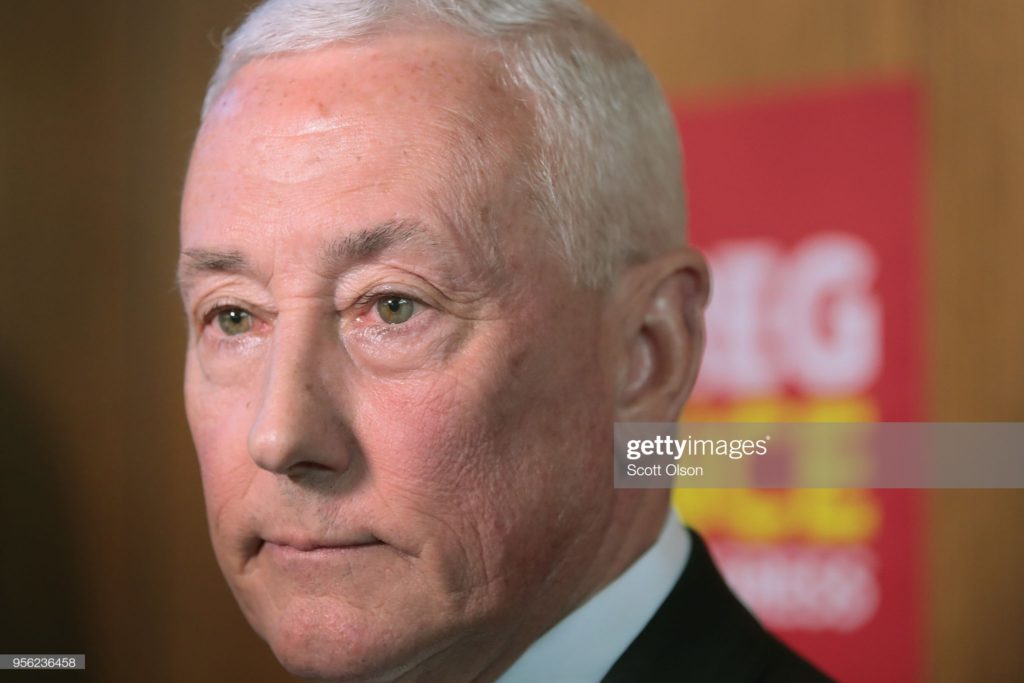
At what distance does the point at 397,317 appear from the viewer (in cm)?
109

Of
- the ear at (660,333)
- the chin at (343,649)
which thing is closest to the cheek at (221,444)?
the chin at (343,649)

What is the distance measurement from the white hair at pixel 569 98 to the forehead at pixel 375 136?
0.03 m

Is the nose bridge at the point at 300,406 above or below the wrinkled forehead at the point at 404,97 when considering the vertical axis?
below

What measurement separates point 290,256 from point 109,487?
1.08m

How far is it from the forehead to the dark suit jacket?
478 mm

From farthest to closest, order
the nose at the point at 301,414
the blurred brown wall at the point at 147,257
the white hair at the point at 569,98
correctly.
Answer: the blurred brown wall at the point at 147,257
the white hair at the point at 569,98
the nose at the point at 301,414

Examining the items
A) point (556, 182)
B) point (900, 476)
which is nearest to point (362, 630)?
point (556, 182)

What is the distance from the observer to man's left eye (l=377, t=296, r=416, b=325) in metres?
1.09

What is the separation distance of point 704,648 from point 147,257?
49.9 inches

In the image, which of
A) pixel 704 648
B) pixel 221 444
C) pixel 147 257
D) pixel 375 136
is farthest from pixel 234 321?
pixel 147 257

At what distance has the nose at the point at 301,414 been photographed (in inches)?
40.9

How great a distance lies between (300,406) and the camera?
1.05 m

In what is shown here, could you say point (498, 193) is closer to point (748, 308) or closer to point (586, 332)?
point (586, 332)

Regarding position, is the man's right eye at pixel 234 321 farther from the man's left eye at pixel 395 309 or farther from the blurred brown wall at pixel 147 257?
the blurred brown wall at pixel 147 257
